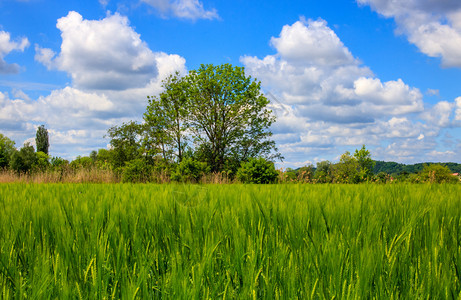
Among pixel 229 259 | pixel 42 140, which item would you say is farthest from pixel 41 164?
pixel 229 259

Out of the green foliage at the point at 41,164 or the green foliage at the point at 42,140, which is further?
the green foliage at the point at 42,140

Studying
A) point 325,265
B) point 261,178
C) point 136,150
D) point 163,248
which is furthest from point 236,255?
point 136,150

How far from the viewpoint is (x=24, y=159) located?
39625 millimetres

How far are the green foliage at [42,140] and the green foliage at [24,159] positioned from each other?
3526 centimetres

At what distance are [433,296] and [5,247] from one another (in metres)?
2.05

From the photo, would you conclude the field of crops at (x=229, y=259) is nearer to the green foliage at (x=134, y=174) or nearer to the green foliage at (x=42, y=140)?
the green foliage at (x=134, y=174)

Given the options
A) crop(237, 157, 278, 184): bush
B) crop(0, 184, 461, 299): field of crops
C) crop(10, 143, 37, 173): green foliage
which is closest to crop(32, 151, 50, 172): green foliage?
crop(10, 143, 37, 173): green foliage

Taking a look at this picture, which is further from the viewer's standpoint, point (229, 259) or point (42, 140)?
point (42, 140)

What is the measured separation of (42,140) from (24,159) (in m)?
38.4

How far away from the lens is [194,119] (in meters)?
26.7

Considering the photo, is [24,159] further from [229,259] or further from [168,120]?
[229,259]

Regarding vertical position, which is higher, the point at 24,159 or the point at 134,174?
the point at 24,159

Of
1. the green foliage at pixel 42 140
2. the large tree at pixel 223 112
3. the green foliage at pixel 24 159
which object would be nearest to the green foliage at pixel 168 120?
the large tree at pixel 223 112

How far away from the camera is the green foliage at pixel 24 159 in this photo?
37.8 m
